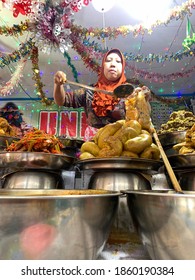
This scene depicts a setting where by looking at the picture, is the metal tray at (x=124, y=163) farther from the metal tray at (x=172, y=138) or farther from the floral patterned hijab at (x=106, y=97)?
the floral patterned hijab at (x=106, y=97)

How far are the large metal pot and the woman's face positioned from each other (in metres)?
1.76

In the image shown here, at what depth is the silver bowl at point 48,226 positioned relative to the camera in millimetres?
391

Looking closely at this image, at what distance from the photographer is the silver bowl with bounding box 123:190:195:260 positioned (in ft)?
1.34

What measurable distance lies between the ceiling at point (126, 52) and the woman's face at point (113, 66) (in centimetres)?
23

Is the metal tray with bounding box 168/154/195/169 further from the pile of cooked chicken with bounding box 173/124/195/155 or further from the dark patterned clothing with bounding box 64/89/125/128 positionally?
the dark patterned clothing with bounding box 64/89/125/128

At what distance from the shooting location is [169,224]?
43 centimetres

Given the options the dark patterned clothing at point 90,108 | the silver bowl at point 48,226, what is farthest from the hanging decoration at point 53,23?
the silver bowl at point 48,226

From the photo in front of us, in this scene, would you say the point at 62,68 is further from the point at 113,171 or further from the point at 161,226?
the point at 161,226

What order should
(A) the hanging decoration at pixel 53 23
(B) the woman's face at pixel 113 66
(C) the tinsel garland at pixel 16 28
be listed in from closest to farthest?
(A) the hanging decoration at pixel 53 23 → (C) the tinsel garland at pixel 16 28 → (B) the woman's face at pixel 113 66

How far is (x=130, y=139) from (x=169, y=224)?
63 cm

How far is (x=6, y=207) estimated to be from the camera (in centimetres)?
39

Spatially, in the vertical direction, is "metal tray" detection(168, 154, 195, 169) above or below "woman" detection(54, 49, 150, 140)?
below

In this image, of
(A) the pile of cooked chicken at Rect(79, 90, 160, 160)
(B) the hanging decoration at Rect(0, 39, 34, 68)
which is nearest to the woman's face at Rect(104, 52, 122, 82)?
(B) the hanging decoration at Rect(0, 39, 34, 68)

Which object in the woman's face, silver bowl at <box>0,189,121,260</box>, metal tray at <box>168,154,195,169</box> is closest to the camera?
silver bowl at <box>0,189,121,260</box>
